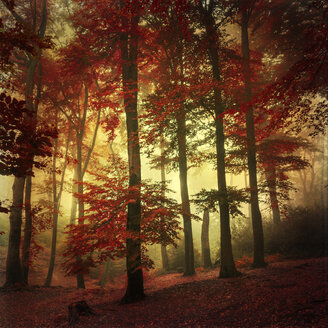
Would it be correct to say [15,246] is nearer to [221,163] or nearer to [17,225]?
[17,225]

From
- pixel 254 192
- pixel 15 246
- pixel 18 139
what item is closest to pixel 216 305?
pixel 254 192

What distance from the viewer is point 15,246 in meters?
10.6

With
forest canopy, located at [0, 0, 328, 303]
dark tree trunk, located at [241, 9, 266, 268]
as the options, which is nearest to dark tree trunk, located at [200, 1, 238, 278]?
forest canopy, located at [0, 0, 328, 303]

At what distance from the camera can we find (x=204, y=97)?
9453 mm

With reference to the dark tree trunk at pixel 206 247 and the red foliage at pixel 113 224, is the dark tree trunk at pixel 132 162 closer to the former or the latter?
the red foliage at pixel 113 224

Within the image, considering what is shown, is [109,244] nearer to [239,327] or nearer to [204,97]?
[239,327]

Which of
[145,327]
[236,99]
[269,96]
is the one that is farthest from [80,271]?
[236,99]

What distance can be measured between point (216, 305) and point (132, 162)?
17.0ft

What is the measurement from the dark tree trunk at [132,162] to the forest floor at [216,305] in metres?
0.65

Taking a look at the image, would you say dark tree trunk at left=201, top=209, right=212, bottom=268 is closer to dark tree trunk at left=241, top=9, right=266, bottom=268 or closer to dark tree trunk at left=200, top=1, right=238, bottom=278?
dark tree trunk at left=241, top=9, right=266, bottom=268

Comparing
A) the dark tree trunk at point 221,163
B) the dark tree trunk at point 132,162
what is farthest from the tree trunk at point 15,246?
the dark tree trunk at point 221,163

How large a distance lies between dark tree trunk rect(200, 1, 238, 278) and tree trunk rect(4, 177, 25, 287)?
8.66 meters

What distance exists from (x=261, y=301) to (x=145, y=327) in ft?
9.91

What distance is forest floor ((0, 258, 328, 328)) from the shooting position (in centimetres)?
520
